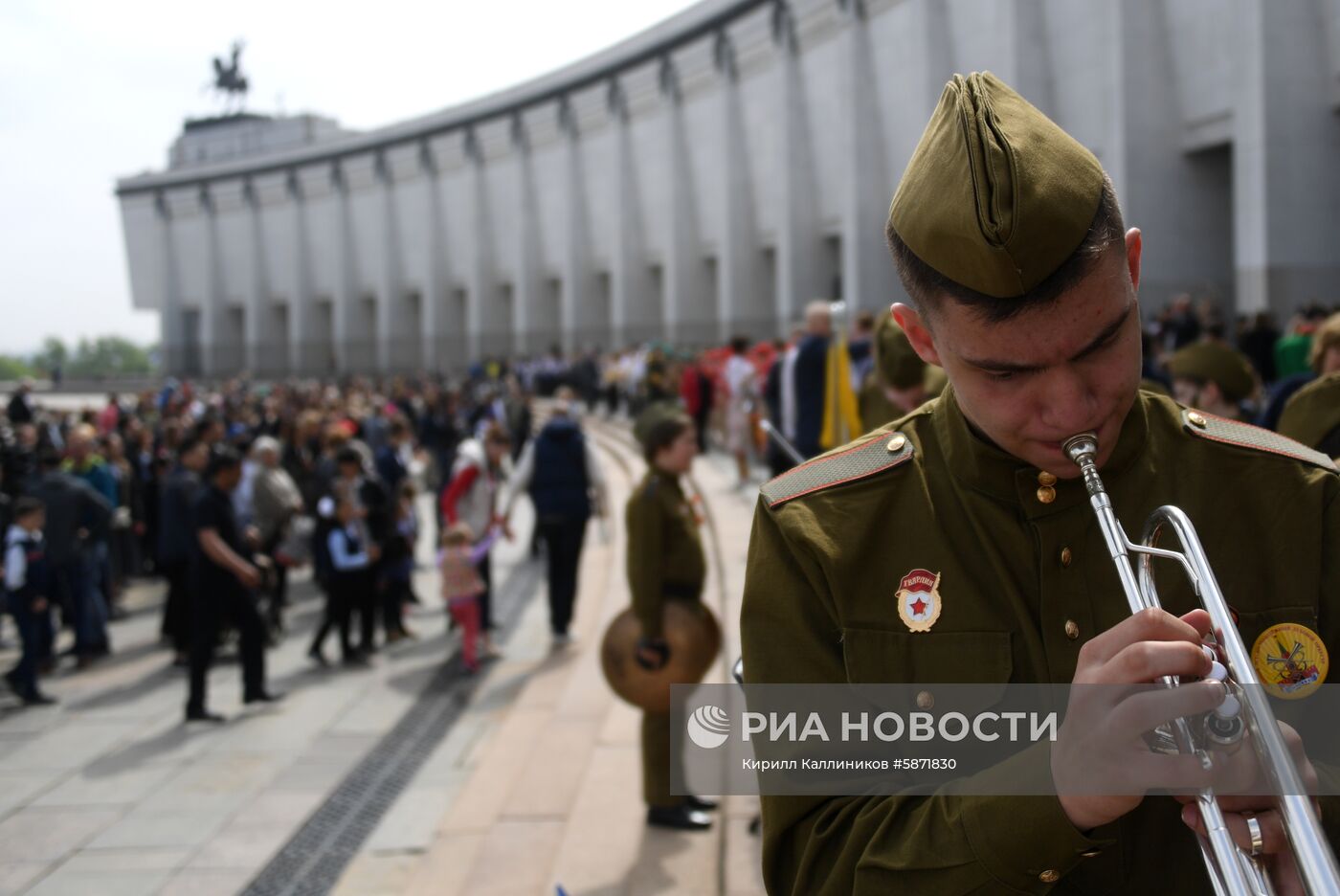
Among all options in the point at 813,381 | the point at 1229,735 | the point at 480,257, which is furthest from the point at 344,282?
the point at 1229,735

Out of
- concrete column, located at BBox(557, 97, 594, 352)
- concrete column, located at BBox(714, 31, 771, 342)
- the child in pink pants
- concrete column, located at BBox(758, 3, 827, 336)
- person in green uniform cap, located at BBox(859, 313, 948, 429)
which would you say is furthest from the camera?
concrete column, located at BBox(557, 97, 594, 352)

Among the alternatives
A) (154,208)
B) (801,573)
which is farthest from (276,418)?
(154,208)

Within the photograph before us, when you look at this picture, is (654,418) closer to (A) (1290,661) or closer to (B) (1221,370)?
(B) (1221,370)

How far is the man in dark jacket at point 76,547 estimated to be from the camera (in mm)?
9734

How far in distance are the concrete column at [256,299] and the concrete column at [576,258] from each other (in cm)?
2364

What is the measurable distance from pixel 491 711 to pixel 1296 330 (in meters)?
7.69

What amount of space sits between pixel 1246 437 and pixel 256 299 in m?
65.2

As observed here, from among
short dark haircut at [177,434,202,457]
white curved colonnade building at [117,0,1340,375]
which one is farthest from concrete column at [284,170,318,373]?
short dark haircut at [177,434,202,457]

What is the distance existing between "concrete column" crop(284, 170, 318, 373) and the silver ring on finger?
61234mm

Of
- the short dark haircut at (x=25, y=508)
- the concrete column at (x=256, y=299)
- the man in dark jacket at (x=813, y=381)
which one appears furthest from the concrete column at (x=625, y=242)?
the man in dark jacket at (x=813, y=381)

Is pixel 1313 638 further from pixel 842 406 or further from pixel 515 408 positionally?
pixel 515 408

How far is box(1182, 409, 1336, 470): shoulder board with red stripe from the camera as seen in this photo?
1.54 meters

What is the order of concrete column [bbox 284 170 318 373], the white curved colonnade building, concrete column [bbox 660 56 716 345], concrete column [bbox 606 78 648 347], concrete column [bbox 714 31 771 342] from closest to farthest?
the white curved colonnade building
concrete column [bbox 714 31 771 342]
concrete column [bbox 660 56 716 345]
concrete column [bbox 606 78 648 347]
concrete column [bbox 284 170 318 373]

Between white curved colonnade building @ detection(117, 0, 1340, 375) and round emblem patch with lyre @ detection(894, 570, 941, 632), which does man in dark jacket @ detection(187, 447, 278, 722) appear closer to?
round emblem patch with lyre @ detection(894, 570, 941, 632)
